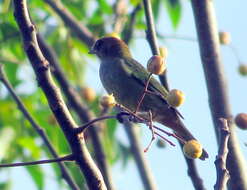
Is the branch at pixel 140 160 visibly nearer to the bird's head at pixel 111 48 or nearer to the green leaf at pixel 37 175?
the green leaf at pixel 37 175

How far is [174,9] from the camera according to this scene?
567 cm

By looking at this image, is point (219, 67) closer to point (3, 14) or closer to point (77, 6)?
point (3, 14)

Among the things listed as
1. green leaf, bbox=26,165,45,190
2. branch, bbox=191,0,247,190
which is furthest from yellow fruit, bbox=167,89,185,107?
green leaf, bbox=26,165,45,190

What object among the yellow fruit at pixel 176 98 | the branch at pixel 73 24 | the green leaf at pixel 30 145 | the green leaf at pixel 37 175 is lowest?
the green leaf at pixel 37 175

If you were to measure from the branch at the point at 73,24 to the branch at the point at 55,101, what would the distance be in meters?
3.09

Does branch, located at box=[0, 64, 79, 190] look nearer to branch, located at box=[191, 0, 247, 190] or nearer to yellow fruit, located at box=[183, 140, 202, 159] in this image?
yellow fruit, located at box=[183, 140, 202, 159]

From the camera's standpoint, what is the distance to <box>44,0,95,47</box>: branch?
213 inches

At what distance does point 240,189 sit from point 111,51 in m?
3.25

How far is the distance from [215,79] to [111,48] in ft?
9.71

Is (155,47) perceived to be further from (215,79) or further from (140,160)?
(140,160)

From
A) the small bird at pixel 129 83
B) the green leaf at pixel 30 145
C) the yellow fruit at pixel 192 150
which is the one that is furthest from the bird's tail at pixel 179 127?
the yellow fruit at pixel 192 150

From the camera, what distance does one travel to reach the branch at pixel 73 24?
5.40 meters

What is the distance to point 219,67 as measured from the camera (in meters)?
3.22

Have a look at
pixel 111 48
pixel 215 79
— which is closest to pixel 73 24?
pixel 111 48
